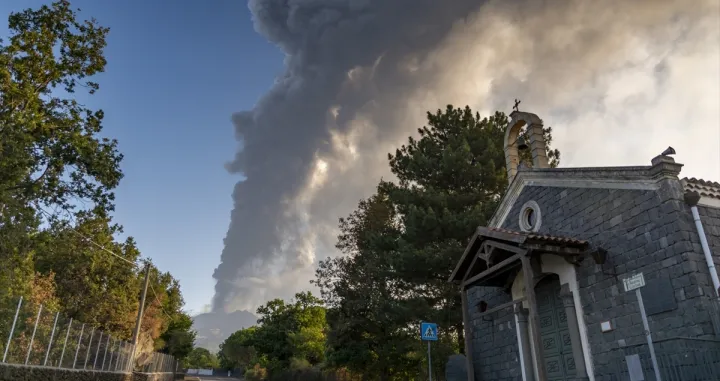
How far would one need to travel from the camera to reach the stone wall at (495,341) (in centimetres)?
1162

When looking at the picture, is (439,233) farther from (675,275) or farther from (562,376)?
(675,275)

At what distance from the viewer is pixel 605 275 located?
9.09 metres

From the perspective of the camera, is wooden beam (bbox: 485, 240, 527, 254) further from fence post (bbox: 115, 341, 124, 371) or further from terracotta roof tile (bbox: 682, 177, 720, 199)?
fence post (bbox: 115, 341, 124, 371)

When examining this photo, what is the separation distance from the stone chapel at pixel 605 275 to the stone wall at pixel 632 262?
2 cm

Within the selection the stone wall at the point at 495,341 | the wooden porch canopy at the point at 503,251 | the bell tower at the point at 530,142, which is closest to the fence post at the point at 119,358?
the stone wall at the point at 495,341

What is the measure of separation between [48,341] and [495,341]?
14478mm

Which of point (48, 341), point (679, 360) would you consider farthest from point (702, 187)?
point (48, 341)

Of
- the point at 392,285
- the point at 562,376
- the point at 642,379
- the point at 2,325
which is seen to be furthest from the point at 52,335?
the point at 642,379

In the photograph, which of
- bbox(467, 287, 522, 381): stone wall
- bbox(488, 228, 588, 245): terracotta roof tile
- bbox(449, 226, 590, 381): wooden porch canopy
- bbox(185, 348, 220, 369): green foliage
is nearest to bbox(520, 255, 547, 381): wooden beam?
bbox(449, 226, 590, 381): wooden porch canopy

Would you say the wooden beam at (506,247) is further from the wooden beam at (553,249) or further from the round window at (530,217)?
the round window at (530,217)

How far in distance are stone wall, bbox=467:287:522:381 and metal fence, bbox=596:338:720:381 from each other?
12.3 ft

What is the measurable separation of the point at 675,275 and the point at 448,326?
1186cm

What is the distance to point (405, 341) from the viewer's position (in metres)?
21.9

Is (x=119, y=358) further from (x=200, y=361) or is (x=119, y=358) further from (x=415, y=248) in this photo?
(x=200, y=361)
